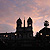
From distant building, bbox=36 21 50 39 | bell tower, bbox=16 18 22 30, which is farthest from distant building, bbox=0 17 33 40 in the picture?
distant building, bbox=36 21 50 39

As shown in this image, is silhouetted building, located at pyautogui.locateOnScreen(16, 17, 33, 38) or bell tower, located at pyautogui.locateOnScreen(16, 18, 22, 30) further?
bell tower, located at pyautogui.locateOnScreen(16, 18, 22, 30)

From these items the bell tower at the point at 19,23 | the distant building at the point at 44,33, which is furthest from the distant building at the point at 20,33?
the distant building at the point at 44,33

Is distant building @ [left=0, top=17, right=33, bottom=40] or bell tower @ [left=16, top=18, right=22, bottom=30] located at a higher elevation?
bell tower @ [left=16, top=18, right=22, bottom=30]

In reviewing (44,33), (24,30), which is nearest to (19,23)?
(24,30)

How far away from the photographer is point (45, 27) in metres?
40.2

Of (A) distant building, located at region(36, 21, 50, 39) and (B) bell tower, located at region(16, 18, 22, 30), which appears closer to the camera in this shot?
(A) distant building, located at region(36, 21, 50, 39)

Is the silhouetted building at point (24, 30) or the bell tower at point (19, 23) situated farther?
the bell tower at point (19, 23)

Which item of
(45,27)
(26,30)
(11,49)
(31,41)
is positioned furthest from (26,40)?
(45,27)

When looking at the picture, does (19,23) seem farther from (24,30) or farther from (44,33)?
(44,33)

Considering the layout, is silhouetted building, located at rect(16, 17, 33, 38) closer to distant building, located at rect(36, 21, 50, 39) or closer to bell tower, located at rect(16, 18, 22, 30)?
bell tower, located at rect(16, 18, 22, 30)

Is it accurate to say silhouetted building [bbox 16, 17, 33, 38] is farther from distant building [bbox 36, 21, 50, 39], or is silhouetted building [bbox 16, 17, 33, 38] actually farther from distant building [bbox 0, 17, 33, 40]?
distant building [bbox 36, 21, 50, 39]

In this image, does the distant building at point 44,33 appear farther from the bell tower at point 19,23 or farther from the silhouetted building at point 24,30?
the bell tower at point 19,23

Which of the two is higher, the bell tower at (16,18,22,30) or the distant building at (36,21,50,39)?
Result: the bell tower at (16,18,22,30)

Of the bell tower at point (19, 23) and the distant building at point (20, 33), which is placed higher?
the bell tower at point (19, 23)
